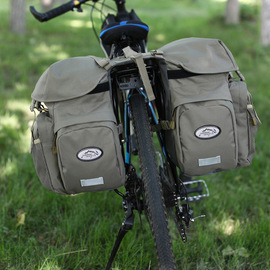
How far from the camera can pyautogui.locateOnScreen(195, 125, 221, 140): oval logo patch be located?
5.70 ft

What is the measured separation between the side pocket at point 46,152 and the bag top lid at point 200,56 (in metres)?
0.72

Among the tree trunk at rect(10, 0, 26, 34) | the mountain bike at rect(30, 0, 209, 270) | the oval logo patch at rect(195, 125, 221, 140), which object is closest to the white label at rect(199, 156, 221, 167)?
the oval logo patch at rect(195, 125, 221, 140)

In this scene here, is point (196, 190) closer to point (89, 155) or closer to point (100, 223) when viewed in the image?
point (100, 223)

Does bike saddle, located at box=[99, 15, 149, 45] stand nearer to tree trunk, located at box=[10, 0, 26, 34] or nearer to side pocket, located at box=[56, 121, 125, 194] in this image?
side pocket, located at box=[56, 121, 125, 194]

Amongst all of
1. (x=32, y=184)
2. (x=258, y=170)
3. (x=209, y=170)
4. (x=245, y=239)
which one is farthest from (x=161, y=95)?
(x=258, y=170)

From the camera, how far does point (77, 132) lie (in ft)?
5.44

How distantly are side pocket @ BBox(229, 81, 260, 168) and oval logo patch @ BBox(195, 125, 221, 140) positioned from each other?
0.21 metres

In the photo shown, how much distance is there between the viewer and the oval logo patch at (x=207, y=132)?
5.70 ft

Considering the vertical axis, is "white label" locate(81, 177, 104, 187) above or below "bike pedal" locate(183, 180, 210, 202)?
above

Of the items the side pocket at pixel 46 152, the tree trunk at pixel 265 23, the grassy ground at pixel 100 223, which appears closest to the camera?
the side pocket at pixel 46 152

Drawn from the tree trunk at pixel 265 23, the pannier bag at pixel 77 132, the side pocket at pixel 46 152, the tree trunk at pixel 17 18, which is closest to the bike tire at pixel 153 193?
the pannier bag at pixel 77 132

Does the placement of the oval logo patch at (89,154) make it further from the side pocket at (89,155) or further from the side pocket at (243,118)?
the side pocket at (243,118)

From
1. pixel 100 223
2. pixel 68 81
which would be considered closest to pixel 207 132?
pixel 68 81

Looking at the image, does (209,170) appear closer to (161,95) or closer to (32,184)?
(161,95)
